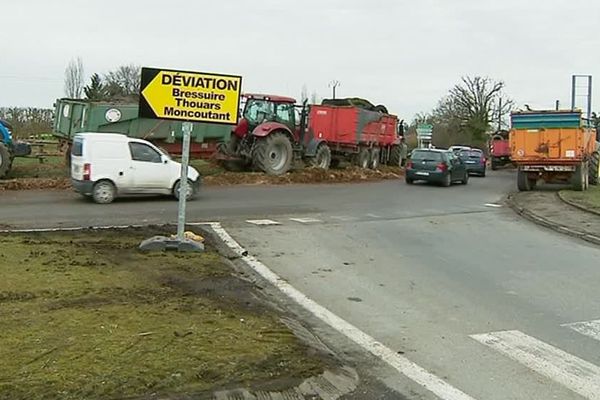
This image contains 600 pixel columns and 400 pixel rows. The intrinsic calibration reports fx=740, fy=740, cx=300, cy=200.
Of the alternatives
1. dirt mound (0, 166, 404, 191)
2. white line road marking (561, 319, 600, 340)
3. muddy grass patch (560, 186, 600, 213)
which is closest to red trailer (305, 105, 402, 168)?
dirt mound (0, 166, 404, 191)

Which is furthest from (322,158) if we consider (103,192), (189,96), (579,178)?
(189,96)

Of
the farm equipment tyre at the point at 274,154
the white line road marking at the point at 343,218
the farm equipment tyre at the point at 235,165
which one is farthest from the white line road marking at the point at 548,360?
the farm equipment tyre at the point at 235,165

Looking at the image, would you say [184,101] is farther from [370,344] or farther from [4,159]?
[4,159]

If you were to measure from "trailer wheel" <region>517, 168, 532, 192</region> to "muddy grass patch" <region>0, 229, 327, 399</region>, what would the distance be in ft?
65.1

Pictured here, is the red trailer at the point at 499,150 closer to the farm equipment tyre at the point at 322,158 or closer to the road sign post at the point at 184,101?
the farm equipment tyre at the point at 322,158

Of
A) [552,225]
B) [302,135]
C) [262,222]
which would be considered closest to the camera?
[262,222]

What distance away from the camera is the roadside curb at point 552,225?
1459 cm

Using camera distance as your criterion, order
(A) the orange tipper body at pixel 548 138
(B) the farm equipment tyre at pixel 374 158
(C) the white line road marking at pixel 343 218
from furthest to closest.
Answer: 1. (B) the farm equipment tyre at pixel 374 158
2. (A) the orange tipper body at pixel 548 138
3. (C) the white line road marking at pixel 343 218

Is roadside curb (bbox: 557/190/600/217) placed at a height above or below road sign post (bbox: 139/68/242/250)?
below

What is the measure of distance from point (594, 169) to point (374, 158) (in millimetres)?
9827

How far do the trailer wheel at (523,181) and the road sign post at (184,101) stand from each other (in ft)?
59.9

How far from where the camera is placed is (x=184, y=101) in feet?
37.2

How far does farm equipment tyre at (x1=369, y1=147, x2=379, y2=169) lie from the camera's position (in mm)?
34338

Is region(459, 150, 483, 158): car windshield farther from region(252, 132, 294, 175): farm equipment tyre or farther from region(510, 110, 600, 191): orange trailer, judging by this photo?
region(252, 132, 294, 175): farm equipment tyre
